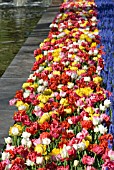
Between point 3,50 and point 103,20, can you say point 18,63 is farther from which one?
point 103,20

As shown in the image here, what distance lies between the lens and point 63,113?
5.52 metres

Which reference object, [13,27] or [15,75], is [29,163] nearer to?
[15,75]

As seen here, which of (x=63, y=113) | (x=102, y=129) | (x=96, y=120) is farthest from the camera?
(x=63, y=113)

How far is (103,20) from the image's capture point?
1238 centimetres

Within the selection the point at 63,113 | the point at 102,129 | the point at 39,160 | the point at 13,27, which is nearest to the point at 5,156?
the point at 39,160

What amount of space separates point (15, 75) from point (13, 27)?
6892 millimetres

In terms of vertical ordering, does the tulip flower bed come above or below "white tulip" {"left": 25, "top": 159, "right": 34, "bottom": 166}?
below

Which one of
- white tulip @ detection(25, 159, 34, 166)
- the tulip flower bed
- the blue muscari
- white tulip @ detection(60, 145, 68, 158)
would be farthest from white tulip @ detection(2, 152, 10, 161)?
the blue muscari

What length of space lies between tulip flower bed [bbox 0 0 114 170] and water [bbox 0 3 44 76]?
111 cm

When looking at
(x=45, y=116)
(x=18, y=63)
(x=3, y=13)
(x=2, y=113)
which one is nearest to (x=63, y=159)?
(x=45, y=116)

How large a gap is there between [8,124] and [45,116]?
24.5 inches

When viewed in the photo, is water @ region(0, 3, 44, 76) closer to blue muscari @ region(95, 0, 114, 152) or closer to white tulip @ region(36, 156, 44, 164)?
blue muscari @ region(95, 0, 114, 152)

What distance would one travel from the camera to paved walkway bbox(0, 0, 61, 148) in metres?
5.94

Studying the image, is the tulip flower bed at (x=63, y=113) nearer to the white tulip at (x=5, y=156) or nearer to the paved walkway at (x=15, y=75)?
the white tulip at (x=5, y=156)
